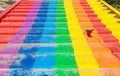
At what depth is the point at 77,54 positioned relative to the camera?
445cm

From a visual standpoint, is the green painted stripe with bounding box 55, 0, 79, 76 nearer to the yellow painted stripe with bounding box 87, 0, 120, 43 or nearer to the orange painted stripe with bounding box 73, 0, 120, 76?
the orange painted stripe with bounding box 73, 0, 120, 76

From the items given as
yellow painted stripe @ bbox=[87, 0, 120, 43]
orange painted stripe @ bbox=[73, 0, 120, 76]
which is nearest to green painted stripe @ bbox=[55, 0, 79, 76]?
orange painted stripe @ bbox=[73, 0, 120, 76]

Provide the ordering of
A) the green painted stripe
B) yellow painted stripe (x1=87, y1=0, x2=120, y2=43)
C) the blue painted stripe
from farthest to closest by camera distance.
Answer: yellow painted stripe (x1=87, y1=0, x2=120, y2=43)
the blue painted stripe
the green painted stripe

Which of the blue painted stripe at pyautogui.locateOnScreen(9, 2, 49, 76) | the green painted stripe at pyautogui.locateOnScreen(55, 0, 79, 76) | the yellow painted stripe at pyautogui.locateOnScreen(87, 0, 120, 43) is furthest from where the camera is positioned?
the yellow painted stripe at pyautogui.locateOnScreen(87, 0, 120, 43)

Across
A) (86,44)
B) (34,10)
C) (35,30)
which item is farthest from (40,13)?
(86,44)

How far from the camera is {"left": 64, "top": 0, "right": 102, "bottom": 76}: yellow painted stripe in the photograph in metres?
3.84

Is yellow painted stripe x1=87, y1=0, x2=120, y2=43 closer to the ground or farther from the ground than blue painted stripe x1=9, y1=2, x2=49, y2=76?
closer to the ground

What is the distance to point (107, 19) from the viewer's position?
23.1ft

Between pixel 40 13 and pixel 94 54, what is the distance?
11.9ft

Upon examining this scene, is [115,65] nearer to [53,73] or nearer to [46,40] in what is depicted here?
[53,73]

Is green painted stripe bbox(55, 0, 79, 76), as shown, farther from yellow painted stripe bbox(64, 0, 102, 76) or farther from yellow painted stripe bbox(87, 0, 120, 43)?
yellow painted stripe bbox(87, 0, 120, 43)

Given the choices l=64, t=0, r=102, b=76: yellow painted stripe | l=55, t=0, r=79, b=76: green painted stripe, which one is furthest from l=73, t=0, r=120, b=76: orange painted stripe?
l=55, t=0, r=79, b=76: green painted stripe

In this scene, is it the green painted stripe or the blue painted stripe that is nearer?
the green painted stripe

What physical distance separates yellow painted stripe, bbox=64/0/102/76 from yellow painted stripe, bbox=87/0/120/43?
2.20 feet
